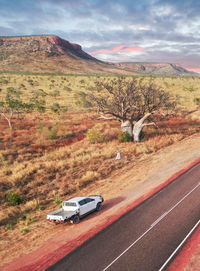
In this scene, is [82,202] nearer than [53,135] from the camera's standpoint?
Yes

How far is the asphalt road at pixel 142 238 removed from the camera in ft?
30.5

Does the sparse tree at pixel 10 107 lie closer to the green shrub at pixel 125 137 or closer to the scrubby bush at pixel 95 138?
the scrubby bush at pixel 95 138

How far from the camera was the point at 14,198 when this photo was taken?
15.5 metres

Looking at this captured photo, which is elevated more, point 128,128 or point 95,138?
point 128,128

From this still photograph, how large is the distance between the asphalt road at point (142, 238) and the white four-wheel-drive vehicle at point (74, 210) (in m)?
2.01

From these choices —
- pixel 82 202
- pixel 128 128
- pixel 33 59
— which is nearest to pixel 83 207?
pixel 82 202

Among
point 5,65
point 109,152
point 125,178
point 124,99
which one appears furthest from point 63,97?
point 5,65

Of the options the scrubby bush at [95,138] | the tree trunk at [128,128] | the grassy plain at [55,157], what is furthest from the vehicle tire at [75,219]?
the tree trunk at [128,128]

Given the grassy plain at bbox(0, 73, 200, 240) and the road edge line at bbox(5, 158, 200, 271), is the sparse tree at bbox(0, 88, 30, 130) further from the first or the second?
the road edge line at bbox(5, 158, 200, 271)

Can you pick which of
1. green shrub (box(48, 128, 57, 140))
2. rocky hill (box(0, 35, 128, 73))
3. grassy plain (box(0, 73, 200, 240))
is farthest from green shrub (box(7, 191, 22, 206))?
rocky hill (box(0, 35, 128, 73))

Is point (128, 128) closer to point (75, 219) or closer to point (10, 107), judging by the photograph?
point (75, 219)

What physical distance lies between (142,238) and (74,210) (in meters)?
4.18

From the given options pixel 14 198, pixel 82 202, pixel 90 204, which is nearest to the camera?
pixel 82 202

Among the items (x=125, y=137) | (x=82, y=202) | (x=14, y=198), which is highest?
(x=125, y=137)
